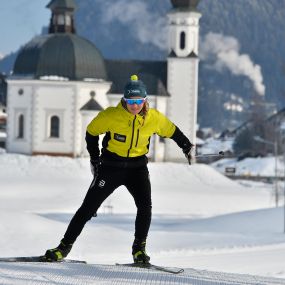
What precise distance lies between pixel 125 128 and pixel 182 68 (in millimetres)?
42719

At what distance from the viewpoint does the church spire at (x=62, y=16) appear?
50894 mm

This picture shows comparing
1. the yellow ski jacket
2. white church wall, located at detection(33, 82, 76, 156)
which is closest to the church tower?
white church wall, located at detection(33, 82, 76, 156)

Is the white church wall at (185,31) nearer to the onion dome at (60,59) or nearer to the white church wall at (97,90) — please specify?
the onion dome at (60,59)

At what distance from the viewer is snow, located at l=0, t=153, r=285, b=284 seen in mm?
11970

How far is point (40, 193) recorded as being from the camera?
1505 inches

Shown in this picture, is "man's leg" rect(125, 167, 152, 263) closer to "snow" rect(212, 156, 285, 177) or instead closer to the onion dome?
the onion dome

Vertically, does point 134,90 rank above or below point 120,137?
above

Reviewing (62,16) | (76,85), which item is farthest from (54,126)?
(62,16)

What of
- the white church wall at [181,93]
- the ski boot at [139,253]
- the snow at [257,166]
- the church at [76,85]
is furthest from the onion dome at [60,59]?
the ski boot at [139,253]

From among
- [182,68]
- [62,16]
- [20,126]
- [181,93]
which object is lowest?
[20,126]

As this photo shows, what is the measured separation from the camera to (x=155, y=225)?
26.7 m

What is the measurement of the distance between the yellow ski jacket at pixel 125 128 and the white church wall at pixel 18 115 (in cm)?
4165

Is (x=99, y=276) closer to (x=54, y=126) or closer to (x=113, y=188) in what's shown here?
(x=113, y=188)

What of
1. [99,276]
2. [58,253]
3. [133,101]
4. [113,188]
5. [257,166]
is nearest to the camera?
[99,276]
